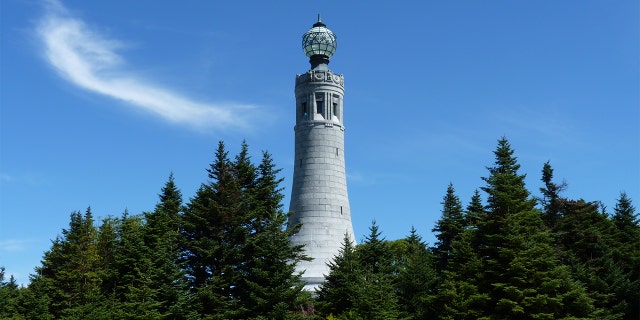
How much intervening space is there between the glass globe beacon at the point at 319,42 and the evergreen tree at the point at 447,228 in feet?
66.9

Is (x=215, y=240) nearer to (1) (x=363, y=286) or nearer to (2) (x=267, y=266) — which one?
(2) (x=267, y=266)

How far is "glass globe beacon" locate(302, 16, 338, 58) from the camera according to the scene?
61.0 m

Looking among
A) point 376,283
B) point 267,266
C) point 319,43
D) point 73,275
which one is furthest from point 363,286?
point 319,43

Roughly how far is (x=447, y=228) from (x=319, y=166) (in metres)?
14.7

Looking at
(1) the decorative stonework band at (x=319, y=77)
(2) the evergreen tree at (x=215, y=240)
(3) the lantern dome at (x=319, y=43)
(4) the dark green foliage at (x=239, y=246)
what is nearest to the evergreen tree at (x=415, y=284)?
(4) the dark green foliage at (x=239, y=246)

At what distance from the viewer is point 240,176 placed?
39250 millimetres

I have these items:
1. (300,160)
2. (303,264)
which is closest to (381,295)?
(303,264)

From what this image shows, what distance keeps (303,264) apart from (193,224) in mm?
19377

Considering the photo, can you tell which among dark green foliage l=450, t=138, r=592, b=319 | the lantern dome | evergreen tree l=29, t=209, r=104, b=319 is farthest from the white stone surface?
dark green foliage l=450, t=138, r=592, b=319

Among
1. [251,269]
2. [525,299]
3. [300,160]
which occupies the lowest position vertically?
[525,299]

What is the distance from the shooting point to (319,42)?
200ft

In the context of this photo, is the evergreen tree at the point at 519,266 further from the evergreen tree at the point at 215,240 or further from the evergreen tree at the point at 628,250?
the evergreen tree at the point at 215,240

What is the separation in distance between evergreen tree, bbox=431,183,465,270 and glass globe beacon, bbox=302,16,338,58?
2039 cm

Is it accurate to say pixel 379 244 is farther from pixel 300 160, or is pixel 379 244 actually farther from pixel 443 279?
pixel 300 160
